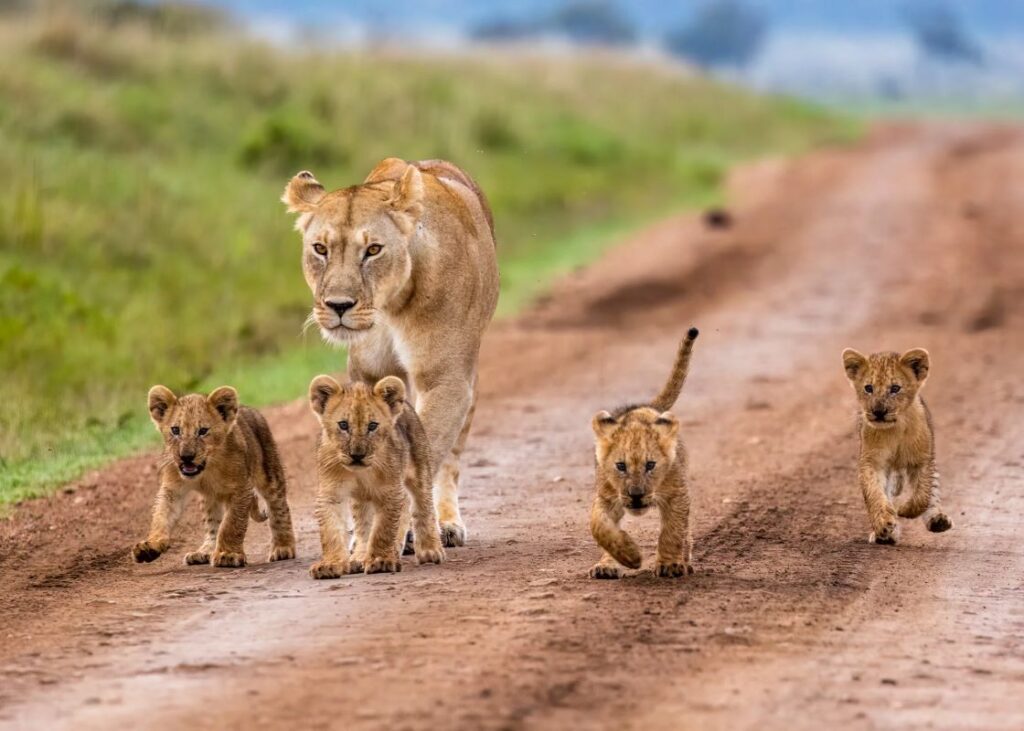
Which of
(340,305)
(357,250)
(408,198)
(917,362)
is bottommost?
(917,362)

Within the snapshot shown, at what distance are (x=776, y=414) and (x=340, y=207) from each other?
170 inches

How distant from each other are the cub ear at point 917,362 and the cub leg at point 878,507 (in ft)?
1.44

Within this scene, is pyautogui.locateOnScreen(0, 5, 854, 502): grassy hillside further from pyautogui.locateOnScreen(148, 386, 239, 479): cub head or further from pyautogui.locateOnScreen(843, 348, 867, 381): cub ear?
pyautogui.locateOnScreen(843, 348, 867, 381): cub ear

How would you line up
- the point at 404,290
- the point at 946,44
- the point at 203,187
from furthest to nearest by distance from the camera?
the point at 946,44 < the point at 203,187 < the point at 404,290

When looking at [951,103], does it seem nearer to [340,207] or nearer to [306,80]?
[306,80]

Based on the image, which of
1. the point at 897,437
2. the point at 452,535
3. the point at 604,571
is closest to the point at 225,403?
the point at 452,535

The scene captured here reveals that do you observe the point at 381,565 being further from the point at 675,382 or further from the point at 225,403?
the point at 675,382

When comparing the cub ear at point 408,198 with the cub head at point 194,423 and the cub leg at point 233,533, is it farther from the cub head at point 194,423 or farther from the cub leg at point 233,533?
the cub leg at point 233,533

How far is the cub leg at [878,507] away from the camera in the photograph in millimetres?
8141

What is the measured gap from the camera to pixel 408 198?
26.5 feet

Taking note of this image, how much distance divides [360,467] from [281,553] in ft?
2.54

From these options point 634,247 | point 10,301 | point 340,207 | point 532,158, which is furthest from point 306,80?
point 340,207

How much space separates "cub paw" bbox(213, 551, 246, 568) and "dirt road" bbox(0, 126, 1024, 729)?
72mm

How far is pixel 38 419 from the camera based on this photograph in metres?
11.0
